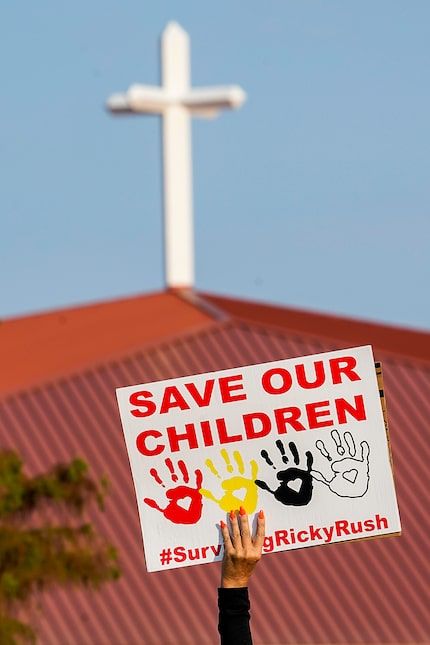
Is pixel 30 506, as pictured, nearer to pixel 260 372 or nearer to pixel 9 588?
pixel 9 588

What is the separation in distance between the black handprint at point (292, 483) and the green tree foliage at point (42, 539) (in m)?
11.9

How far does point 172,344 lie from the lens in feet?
77.5

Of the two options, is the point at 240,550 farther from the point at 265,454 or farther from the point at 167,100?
the point at 167,100

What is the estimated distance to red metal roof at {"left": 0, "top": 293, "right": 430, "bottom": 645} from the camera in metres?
21.1

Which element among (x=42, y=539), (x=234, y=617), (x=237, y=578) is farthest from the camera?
(x=42, y=539)

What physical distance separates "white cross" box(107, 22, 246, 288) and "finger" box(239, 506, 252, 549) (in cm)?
2293

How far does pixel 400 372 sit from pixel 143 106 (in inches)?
319

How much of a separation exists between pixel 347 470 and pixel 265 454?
0.28 metres

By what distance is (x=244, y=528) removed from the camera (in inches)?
192

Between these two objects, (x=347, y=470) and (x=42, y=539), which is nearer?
(x=347, y=470)

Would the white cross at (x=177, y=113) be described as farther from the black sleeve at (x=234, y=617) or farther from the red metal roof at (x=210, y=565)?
the black sleeve at (x=234, y=617)

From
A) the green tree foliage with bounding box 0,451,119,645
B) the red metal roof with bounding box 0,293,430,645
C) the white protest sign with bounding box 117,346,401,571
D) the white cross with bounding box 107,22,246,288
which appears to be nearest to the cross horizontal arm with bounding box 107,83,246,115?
the white cross with bounding box 107,22,246,288

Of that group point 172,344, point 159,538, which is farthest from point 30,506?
point 159,538

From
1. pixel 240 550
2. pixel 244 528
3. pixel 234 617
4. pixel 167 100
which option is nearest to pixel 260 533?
pixel 244 528
